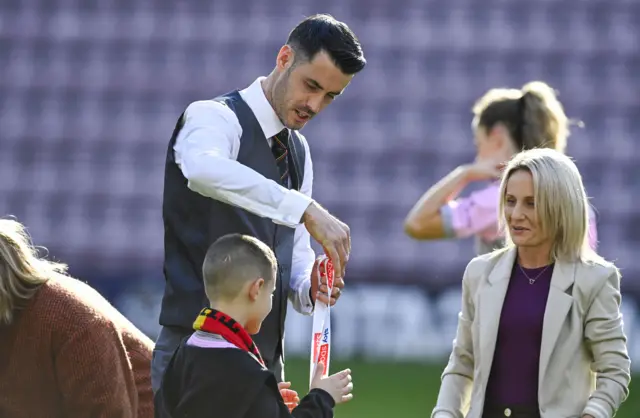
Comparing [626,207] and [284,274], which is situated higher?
[284,274]

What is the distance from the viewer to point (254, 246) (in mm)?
3861

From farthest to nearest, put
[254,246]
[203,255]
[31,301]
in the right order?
[31,301]
[203,255]
[254,246]

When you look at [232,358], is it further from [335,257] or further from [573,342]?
[573,342]

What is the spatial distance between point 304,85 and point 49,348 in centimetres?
106

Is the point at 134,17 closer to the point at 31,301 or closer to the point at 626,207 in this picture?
the point at 626,207

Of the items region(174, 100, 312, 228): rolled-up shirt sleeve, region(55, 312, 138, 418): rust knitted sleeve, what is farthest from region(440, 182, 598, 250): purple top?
region(174, 100, 312, 228): rolled-up shirt sleeve

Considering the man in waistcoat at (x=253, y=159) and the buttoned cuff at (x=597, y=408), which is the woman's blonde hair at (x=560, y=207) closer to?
the buttoned cuff at (x=597, y=408)

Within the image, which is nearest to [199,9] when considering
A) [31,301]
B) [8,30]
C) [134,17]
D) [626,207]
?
[134,17]

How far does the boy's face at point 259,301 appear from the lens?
3.84 metres

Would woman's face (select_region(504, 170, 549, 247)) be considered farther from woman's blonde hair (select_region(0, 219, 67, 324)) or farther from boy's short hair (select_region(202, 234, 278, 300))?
woman's blonde hair (select_region(0, 219, 67, 324))

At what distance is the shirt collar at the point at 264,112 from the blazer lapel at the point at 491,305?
72cm

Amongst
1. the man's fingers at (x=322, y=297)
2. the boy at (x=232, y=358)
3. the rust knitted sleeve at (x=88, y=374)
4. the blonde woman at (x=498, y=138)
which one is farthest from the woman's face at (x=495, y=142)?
the boy at (x=232, y=358)

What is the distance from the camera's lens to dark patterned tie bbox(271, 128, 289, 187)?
4.34 metres

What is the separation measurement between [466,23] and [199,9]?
6938 mm
